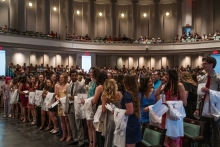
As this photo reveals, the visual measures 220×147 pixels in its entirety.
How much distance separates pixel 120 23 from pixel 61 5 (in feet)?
28.0

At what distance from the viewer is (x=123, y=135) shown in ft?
11.5

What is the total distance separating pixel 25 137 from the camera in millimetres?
6828

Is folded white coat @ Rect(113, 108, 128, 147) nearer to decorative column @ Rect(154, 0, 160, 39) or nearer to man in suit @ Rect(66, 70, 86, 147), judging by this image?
man in suit @ Rect(66, 70, 86, 147)

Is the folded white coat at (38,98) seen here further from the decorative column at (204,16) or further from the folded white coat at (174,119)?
the decorative column at (204,16)

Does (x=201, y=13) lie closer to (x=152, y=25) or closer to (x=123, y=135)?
(x=152, y=25)

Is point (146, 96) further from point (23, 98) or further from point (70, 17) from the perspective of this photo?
point (70, 17)

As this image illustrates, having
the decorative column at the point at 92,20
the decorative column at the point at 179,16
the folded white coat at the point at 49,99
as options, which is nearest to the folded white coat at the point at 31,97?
the folded white coat at the point at 49,99

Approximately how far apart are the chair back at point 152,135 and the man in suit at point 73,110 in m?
2.55

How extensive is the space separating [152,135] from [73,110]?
2.97m

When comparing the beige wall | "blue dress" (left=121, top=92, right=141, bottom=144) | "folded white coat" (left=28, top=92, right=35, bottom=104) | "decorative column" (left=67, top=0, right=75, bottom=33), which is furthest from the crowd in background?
"decorative column" (left=67, top=0, right=75, bottom=33)

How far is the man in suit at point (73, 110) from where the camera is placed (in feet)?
19.2

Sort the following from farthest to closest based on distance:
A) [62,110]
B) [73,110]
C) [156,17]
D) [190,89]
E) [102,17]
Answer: [102,17]
[156,17]
[62,110]
[73,110]
[190,89]

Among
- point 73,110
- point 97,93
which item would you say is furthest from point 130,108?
point 73,110

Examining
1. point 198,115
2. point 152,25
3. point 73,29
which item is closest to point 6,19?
point 73,29
